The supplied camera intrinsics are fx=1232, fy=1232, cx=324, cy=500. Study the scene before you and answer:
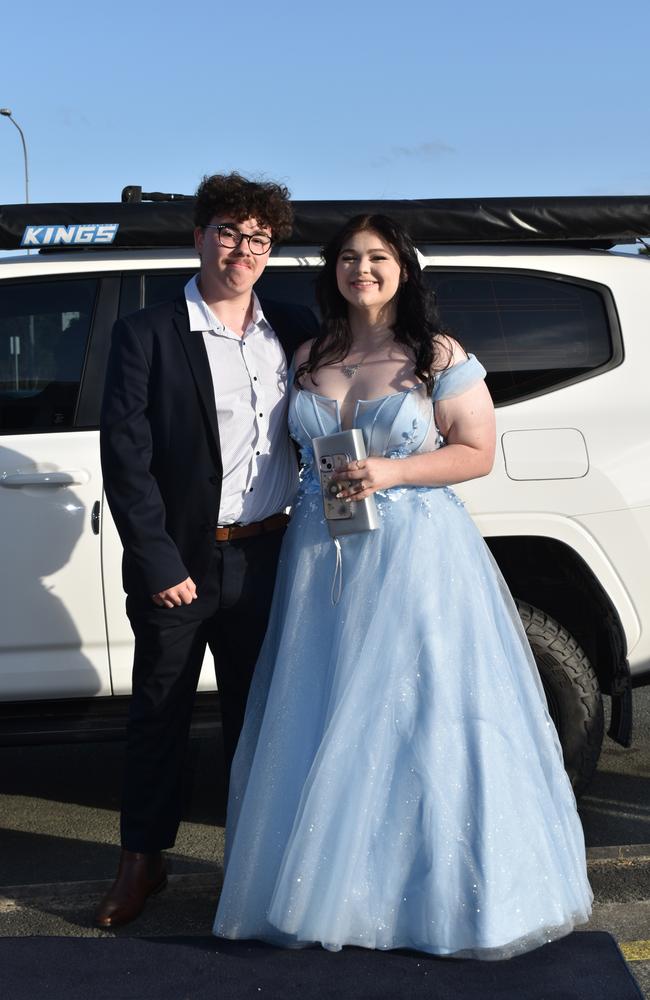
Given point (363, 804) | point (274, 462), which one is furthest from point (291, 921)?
point (274, 462)

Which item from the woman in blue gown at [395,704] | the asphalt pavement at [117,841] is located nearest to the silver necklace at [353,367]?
the woman in blue gown at [395,704]

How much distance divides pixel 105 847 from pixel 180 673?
3.28 ft

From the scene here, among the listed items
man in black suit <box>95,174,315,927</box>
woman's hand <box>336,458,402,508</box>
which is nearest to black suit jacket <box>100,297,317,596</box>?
man in black suit <box>95,174,315,927</box>

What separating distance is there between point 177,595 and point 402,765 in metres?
0.72

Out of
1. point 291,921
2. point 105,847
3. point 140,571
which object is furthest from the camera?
point 105,847

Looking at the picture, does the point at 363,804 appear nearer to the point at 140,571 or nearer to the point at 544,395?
the point at 140,571

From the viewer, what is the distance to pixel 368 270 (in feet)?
10.5

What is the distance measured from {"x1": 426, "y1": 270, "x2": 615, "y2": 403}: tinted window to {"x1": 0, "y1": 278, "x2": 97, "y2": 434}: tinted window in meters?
1.12

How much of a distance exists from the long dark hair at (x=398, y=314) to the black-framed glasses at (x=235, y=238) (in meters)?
0.19

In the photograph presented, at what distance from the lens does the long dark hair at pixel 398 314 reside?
10.5ft

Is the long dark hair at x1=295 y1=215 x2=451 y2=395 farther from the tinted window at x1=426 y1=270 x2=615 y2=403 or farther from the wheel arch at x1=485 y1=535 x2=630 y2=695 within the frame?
the wheel arch at x1=485 y1=535 x2=630 y2=695

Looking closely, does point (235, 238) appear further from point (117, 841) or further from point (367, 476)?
point (117, 841)

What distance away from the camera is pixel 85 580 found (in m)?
3.70

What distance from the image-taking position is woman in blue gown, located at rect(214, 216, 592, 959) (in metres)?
2.96
